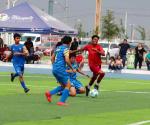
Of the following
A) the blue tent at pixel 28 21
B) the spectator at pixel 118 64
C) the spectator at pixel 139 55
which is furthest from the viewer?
the spectator at pixel 139 55

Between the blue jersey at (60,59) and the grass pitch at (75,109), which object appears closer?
the grass pitch at (75,109)

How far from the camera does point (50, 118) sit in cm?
1359

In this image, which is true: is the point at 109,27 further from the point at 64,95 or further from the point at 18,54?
the point at 64,95

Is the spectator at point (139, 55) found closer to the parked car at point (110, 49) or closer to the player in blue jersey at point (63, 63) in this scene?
the parked car at point (110, 49)

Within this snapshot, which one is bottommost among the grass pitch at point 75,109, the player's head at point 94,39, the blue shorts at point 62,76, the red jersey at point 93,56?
the grass pitch at point 75,109

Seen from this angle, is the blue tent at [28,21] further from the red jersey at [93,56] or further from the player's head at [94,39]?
the player's head at [94,39]

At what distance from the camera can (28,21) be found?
43.4m

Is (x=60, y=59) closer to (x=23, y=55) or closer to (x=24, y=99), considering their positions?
(x=24, y=99)

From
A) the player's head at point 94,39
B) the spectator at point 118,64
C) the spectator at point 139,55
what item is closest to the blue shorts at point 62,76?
the player's head at point 94,39

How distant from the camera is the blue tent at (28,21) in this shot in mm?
42844

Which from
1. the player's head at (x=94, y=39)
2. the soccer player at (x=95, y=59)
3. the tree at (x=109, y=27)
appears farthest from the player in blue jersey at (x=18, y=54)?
the tree at (x=109, y=27)

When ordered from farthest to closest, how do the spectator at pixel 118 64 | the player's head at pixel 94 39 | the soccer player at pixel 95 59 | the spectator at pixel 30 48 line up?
the spectator at pixel 30 48
the spectator at pixel 118 64
the soccer player at pixel 95 59
the player's head at pixel 94 39

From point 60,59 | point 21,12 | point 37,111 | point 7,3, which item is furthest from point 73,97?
point 7,3

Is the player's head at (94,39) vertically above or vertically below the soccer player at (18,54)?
above
